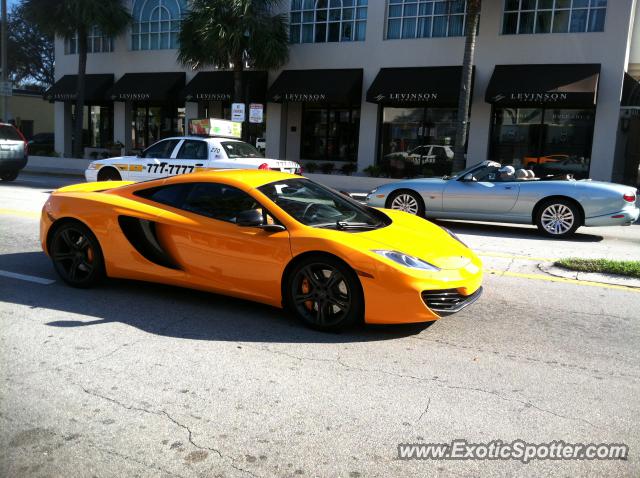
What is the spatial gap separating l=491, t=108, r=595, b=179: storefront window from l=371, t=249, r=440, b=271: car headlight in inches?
667

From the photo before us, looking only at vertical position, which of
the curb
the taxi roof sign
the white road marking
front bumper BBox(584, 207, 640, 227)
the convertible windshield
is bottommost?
the white road marking

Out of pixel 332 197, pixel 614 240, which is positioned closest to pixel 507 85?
pixel 614 240

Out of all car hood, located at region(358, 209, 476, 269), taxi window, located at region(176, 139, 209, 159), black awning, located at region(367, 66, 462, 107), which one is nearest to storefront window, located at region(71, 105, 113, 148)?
black awning, located at region(367, 66, 462, 107)

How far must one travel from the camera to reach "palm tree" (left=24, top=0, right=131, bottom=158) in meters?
25.9

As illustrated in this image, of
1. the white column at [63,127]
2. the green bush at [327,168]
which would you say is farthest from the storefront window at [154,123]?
the green bush at [327,168]

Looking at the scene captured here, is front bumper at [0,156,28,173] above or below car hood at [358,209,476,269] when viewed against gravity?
below

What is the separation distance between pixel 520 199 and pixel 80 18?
2268 centimetres

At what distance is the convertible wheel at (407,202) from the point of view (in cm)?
1185

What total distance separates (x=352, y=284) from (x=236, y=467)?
6.80ft

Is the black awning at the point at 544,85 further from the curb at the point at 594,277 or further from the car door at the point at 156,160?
the curb at the point at 594,277

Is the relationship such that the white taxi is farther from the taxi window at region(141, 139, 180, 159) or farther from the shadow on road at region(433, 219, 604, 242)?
the shadow on road at region(433, 219, 604, 242)

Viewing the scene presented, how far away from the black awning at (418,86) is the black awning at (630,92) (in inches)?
211

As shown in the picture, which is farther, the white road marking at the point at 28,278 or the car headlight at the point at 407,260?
the white road marking at the point at 28,278

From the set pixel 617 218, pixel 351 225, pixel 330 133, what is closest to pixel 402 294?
pixel 351 225
